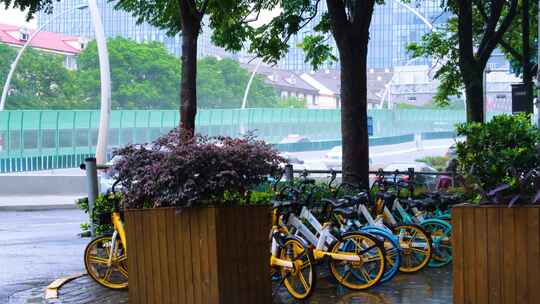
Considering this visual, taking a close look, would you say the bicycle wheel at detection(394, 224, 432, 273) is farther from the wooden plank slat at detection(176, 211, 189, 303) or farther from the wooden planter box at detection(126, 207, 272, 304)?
the wooden plank slat at detection(176, 211, 189, 303)

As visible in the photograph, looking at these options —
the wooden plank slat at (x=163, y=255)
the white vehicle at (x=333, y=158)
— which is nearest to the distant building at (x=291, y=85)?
the white vehicle at (x=333, y=158)

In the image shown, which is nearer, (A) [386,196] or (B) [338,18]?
(A) [386,196]

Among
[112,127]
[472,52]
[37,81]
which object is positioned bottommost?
[112,127]

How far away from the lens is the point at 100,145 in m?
31.9

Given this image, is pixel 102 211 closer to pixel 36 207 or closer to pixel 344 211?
pixel 344 211

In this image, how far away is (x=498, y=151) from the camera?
7.39m

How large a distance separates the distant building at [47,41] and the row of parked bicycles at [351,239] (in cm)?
8569

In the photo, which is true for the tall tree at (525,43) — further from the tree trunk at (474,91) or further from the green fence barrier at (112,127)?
the green fence barrier at (112,127)

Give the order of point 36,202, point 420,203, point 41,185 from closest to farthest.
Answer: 1. point 420,203
2. point 36,202
3. point 41,185

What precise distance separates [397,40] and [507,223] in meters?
110

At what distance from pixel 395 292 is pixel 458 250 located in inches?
123

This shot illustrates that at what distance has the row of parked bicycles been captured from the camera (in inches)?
358

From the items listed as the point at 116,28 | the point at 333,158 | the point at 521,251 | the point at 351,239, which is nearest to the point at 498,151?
the point at 521,251

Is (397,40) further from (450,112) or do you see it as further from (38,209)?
(38,209)
